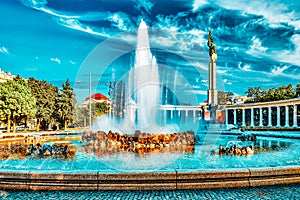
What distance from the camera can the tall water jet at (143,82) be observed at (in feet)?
125

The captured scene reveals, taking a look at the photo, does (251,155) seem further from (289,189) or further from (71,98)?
(71,98)

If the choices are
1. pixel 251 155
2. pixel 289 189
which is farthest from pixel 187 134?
pixel 289 189

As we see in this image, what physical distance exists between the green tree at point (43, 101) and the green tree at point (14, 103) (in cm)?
703

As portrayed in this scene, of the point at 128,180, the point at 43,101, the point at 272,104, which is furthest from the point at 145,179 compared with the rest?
the point at 272,104

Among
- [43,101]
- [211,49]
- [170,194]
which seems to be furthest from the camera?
[43,101]

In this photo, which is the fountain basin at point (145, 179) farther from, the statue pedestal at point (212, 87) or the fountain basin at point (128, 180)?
the statue pedestal at point (212, 87)

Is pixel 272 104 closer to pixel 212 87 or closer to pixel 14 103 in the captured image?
pixel 212 87

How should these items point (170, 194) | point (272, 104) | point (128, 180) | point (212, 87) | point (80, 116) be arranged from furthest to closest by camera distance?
point (80, 116)
point (272, 104)
point (212, 87)
point (128, 180)
point (170, 194)

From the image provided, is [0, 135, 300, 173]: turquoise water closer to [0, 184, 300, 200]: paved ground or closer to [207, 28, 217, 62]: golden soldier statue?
[0, 184, 300, 200]: paved ground

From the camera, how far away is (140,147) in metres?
19.8

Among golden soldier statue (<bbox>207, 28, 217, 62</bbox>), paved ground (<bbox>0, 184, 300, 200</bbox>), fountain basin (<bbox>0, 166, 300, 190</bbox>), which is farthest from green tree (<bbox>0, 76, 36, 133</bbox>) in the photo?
paved ground (<bbox>0, 184, 300, 200</bbox>)

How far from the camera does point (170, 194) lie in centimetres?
936

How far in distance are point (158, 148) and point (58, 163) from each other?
23.6 ft

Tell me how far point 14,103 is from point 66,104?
16.4 meters
